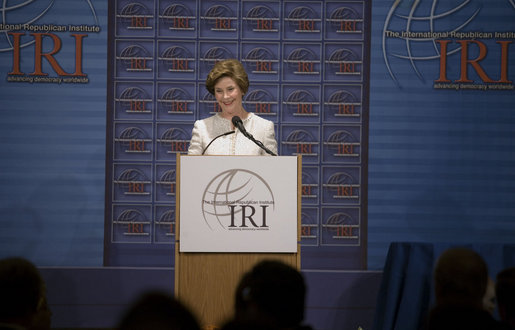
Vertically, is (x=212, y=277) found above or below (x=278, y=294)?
below

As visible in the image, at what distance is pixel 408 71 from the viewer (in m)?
5.49

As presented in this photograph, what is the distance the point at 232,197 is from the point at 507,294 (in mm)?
1654

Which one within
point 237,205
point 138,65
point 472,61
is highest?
point 472,61

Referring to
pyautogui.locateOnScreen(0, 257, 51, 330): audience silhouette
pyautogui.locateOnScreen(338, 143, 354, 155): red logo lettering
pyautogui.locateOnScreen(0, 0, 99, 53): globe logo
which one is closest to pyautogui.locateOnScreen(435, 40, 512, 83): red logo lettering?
pyautogui.locateOnScreen(338, 143, 354, 155): red logo lettering

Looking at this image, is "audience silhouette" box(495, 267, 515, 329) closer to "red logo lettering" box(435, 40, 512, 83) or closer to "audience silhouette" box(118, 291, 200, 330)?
"audience silhouette" box(118, 291, 200, 330)

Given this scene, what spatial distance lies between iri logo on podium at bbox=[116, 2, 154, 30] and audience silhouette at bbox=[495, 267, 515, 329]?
4.21 m

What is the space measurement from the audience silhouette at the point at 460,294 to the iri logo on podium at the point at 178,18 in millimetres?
3865

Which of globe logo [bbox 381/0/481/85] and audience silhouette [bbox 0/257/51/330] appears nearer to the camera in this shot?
audience silhouette [bbox 0/257/51/330]

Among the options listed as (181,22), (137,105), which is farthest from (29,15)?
(181,22)

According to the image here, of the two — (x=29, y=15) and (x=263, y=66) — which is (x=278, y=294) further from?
(x=29, y=15)

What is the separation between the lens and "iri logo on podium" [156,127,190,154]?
5477mm

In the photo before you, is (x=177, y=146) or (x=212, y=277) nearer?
(x=212, y=277)

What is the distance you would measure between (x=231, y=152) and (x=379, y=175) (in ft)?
6.76

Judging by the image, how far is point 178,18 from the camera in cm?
547
